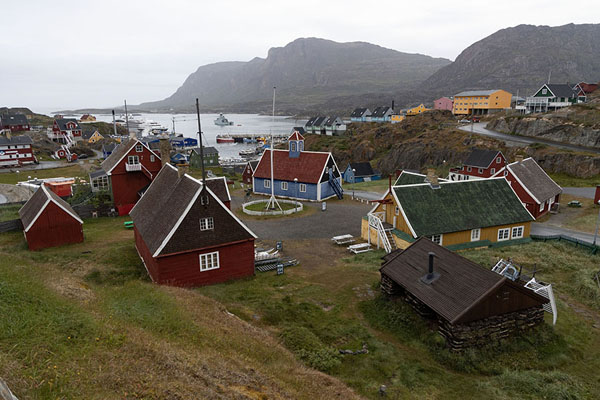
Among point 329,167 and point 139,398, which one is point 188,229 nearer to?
point 139,398

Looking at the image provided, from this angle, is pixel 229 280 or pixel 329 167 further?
pixel 329 167

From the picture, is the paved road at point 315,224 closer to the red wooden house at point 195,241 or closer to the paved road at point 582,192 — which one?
the red wooden house at point 195,241

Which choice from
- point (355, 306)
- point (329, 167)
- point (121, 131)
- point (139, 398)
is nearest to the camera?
point (139, 398)

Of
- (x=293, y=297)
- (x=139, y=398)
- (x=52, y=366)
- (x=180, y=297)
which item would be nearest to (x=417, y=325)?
(x=293, y=297)

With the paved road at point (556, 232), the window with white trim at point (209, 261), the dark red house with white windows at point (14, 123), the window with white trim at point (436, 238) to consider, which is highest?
the dark red house with white windows at point (14, 123)

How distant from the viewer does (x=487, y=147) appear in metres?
73.4

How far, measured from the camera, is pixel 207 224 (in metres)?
21.5

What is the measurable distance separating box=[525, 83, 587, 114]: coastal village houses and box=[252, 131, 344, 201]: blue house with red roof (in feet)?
249

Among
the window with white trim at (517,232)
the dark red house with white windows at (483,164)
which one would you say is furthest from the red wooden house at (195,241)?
the dark red house with white windows at (483,164)

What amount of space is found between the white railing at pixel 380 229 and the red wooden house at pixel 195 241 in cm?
1098

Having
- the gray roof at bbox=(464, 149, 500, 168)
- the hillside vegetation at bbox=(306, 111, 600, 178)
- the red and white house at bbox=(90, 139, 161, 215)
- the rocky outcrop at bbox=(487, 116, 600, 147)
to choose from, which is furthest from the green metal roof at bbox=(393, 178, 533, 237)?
the rocky outcrop at bbox=(487, 116, 600, 147)

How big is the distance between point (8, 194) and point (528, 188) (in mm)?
66021

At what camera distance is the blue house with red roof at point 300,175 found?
48375 mm

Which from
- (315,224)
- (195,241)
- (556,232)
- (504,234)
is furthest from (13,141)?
(556,232)
